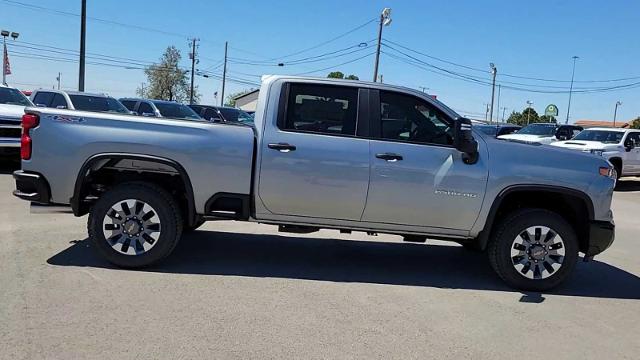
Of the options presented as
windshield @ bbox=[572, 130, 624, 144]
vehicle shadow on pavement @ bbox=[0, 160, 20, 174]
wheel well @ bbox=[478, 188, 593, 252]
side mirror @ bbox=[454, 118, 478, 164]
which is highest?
windshield @ bbox=[572, 130, 624, 144]

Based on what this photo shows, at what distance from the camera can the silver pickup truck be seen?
528 cm

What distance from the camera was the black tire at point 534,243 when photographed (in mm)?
5477

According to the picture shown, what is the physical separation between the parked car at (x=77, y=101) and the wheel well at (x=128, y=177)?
27.2ft

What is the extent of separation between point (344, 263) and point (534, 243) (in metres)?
1.99

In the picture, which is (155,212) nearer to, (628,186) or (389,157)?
(389,157)

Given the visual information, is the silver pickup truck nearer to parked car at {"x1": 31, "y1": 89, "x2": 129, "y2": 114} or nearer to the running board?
the running board

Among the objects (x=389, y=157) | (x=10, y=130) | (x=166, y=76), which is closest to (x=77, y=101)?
(x=10, y=130)

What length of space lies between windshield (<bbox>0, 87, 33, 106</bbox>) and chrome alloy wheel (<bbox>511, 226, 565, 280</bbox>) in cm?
1117

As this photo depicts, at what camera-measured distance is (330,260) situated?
628cm

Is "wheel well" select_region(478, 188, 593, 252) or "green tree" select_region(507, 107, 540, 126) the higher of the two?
"green tree" select_region(507, 107, 540, 126)

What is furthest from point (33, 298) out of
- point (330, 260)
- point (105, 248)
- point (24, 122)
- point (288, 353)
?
point (330, 260)

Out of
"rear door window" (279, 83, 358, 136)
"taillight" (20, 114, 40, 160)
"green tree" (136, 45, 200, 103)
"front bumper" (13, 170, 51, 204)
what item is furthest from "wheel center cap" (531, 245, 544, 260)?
"green tree" (136, 45, 200, 103)

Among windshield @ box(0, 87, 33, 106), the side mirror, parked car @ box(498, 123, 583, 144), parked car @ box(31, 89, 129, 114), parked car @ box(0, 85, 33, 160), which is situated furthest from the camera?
parked car @ box(498, 123, 583, 144)

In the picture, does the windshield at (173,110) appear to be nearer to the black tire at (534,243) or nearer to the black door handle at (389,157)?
the black door handle at (389,157)
